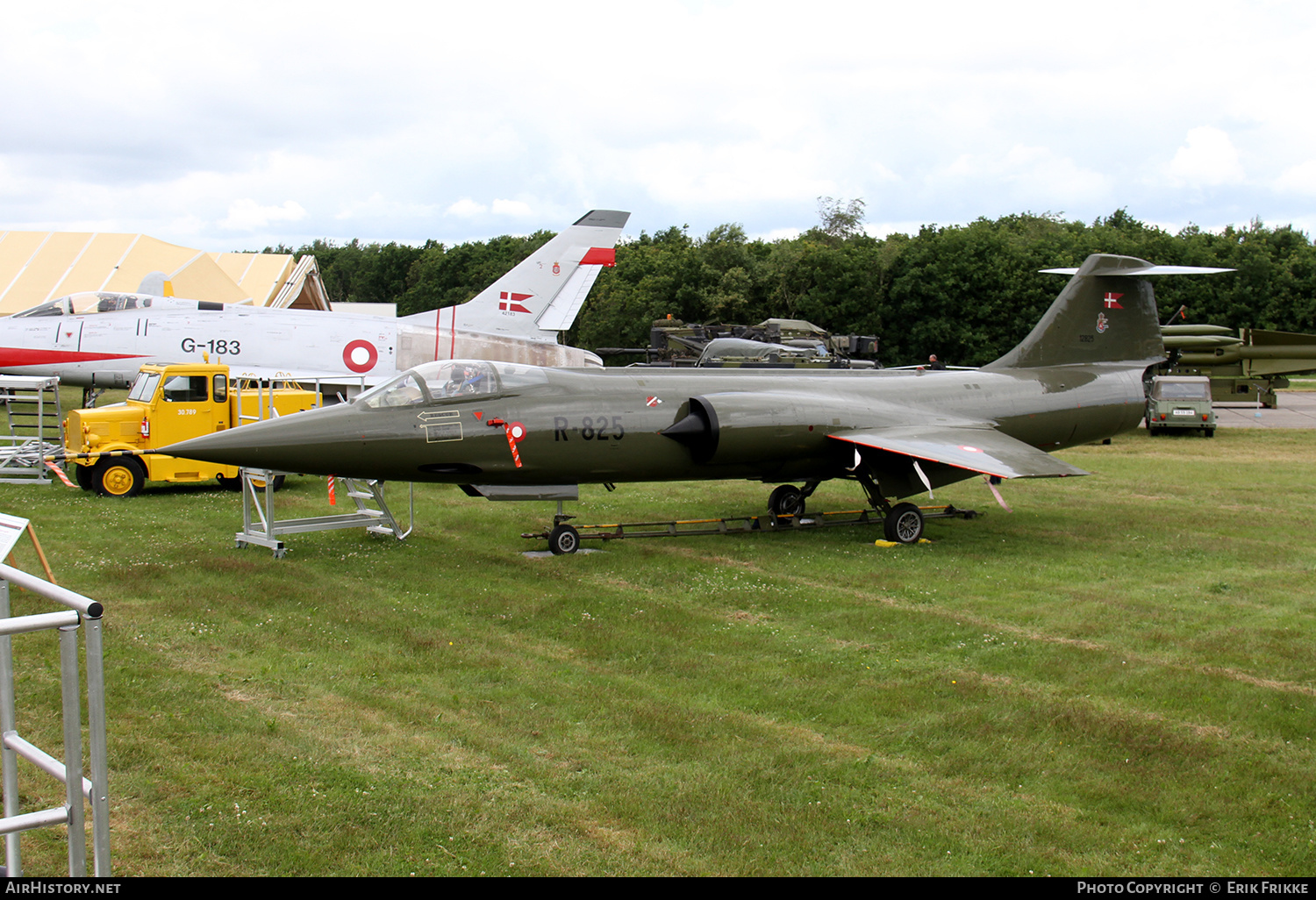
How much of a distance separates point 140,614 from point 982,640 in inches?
296

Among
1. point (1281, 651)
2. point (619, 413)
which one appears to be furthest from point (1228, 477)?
point (619, 413)

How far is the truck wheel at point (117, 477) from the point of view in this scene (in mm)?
15656

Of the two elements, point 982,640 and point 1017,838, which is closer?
point 1017,838

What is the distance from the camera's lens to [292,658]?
309 inches

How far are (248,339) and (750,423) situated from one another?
12671 millimetres

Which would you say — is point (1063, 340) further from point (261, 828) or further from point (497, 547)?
point (261, 828)

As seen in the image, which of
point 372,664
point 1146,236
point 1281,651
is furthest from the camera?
point 1146,236

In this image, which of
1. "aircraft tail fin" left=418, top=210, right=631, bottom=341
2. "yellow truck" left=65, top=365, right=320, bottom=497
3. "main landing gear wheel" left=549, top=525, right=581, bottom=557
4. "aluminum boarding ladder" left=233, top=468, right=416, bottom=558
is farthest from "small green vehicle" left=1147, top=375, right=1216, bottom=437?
"yellow truck" left=65, top=365, right=320, bottom=497

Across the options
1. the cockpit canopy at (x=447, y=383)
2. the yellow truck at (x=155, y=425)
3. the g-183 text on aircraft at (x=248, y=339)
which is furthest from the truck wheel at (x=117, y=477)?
the cockpit canopy at (x=447, y=383)

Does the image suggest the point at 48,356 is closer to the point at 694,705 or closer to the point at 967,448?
the point at 967,448

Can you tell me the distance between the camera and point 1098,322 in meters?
15.8

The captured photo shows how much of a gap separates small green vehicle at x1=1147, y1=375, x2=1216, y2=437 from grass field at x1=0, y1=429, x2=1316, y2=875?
1400 cm

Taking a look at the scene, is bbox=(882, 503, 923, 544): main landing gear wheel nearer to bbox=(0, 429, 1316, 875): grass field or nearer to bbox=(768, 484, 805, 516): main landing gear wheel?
bbox=(0, 429, 1316, 875): grass field

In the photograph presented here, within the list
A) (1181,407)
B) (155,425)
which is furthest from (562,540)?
(1181,407)
